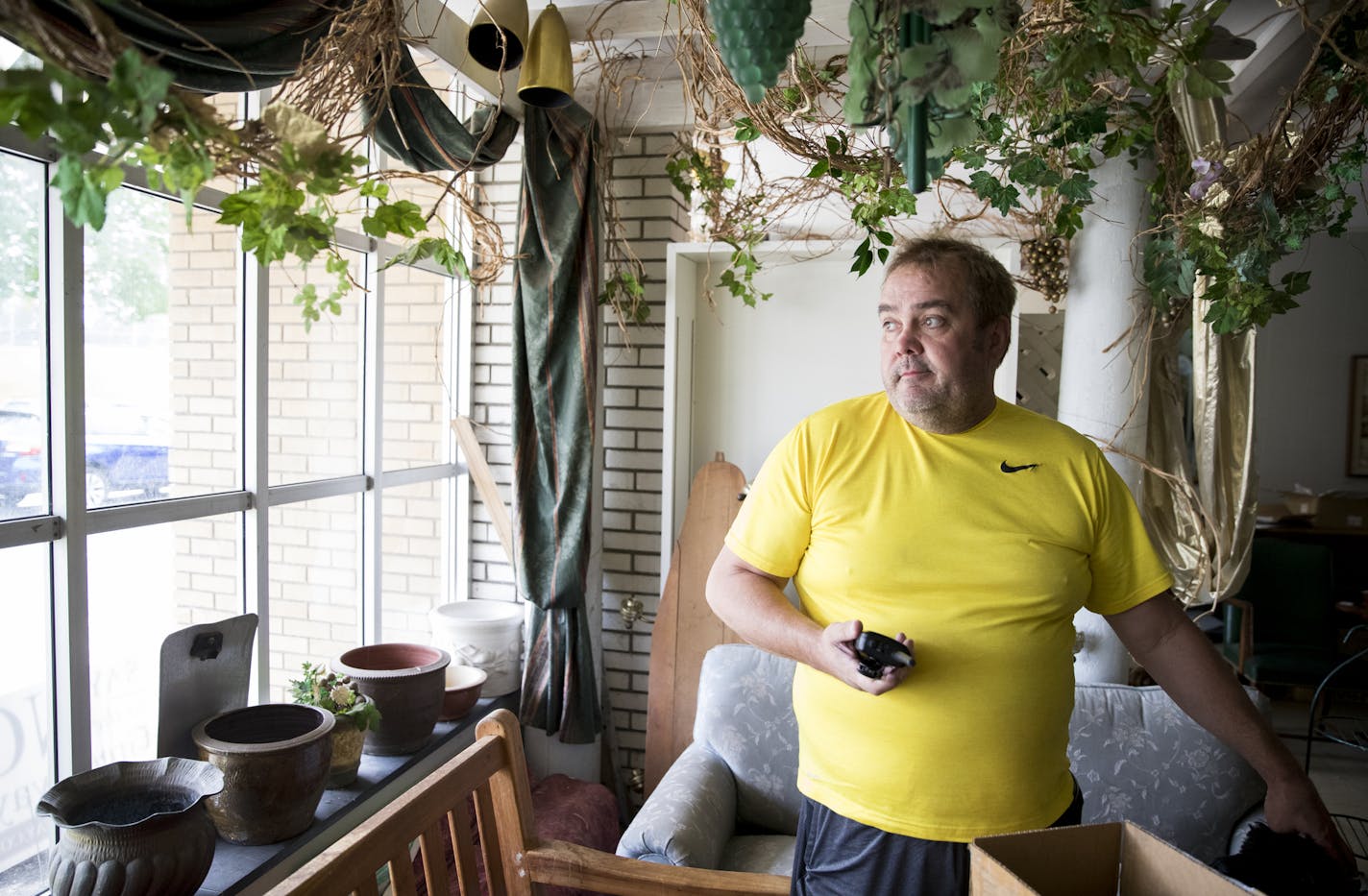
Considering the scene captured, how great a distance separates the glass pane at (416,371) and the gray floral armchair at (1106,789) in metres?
1.59

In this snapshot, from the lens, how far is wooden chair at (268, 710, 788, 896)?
112 cm

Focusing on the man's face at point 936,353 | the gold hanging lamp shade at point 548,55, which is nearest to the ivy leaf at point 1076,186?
the man's face at point 936,353

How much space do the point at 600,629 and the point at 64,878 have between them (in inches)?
75.4

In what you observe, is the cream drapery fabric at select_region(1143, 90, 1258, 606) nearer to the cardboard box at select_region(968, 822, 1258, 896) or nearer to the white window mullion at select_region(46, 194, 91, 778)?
the cardboard box at select_region(968, 822, 1258, 896)

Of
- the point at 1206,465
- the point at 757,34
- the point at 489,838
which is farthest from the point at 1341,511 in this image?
the point at 757,34

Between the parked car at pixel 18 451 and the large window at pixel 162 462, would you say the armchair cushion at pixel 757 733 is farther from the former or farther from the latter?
the parked car at pixel 18 451

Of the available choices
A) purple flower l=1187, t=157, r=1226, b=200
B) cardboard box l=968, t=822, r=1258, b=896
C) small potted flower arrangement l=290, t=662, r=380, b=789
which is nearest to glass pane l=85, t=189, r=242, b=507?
small potted flower arrangement l=290, t=662, r=380, b=789

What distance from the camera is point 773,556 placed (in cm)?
152

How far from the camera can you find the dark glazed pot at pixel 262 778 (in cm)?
197

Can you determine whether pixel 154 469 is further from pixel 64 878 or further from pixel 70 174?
pixel 70 174

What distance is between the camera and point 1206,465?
8.37 ft

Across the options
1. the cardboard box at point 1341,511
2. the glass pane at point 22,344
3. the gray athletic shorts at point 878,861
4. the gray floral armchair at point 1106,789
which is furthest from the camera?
the cardboard box at point 1341,511

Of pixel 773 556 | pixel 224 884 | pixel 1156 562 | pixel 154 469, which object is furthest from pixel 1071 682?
pixel 154 469

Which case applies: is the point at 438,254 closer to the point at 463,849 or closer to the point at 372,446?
the point at 372,446
